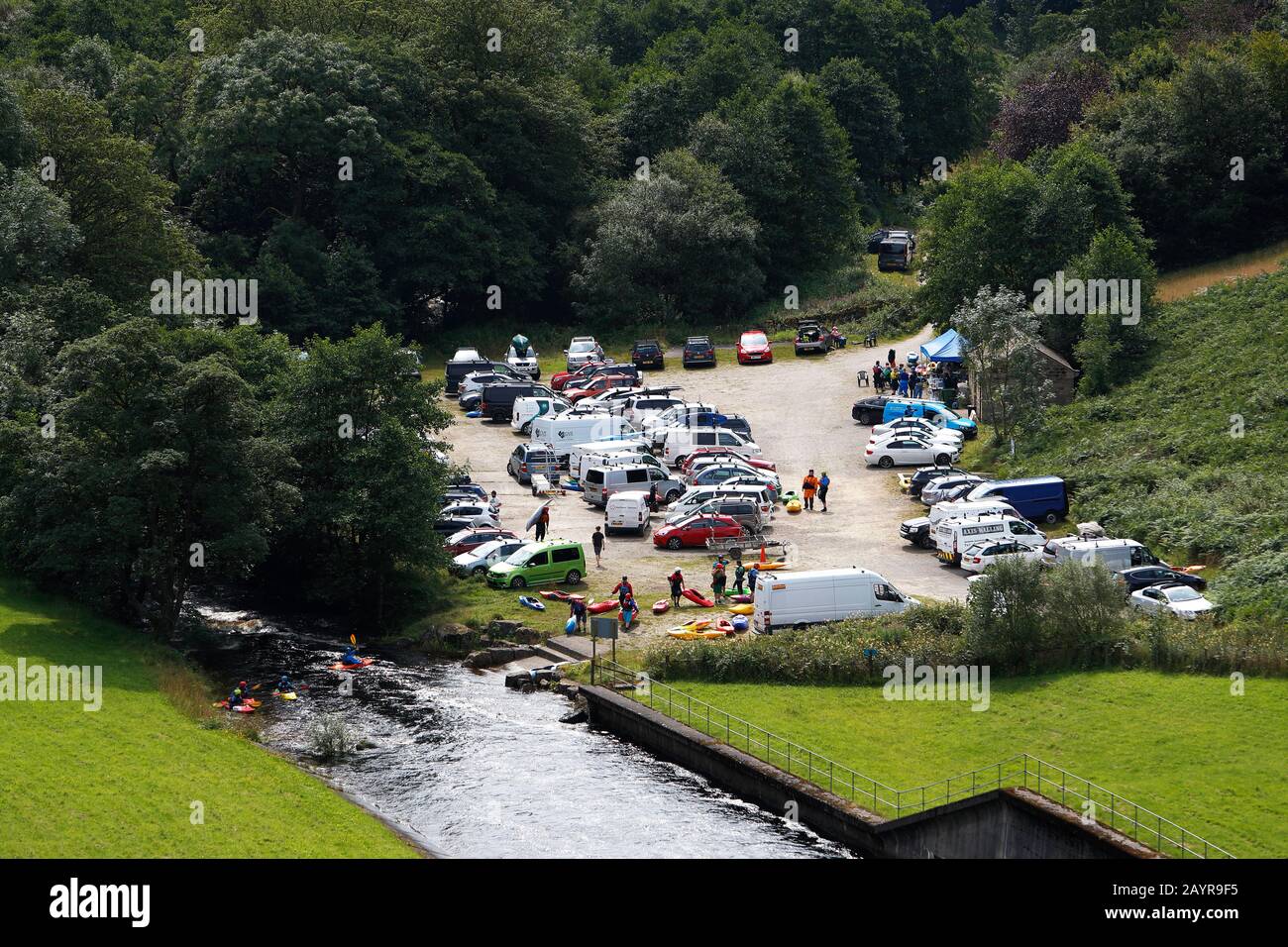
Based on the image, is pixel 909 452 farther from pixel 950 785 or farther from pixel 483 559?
pixel 950 785

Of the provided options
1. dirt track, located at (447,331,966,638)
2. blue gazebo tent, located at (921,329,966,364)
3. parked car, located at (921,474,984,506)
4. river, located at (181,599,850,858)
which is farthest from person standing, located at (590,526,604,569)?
blue gazebo tent, located at (921,329,966,364)

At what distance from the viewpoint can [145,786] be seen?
116 feet

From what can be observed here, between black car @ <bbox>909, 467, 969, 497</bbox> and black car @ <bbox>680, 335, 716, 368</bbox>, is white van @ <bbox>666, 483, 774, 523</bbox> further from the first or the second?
black car @ <bbox>680, 335, 716, 368</bbox>

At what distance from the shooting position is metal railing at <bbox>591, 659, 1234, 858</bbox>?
105ft

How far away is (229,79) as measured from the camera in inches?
3319

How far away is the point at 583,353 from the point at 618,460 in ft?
71.6

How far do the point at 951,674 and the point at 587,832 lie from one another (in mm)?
11086

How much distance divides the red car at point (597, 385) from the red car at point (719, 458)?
11.1 m

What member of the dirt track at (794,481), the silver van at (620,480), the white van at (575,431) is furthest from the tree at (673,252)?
the silver van at (620,480)

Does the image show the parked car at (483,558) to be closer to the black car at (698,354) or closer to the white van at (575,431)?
the white van at (575,431)

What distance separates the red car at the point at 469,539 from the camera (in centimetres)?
5544

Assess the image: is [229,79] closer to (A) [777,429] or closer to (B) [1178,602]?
(A) [777,429]

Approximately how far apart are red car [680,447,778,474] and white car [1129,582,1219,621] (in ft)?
62.7
